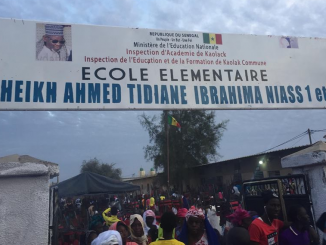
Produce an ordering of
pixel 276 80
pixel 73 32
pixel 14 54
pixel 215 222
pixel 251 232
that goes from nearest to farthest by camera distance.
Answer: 1. pixel 251 232
2. pixel 14 54
3. pixel 73 32
4. pixel 276 80
5. pixel 215 222

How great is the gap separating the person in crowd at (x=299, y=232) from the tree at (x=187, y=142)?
2336cm

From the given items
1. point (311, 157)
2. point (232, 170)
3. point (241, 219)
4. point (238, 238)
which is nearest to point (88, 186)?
point (241, 219)

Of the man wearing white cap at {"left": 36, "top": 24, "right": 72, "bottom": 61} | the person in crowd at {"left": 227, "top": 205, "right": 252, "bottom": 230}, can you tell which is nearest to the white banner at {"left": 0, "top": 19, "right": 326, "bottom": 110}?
the man wearing white cap at {"left": 36, "top": 24, "right": 72, "bottom": 61}

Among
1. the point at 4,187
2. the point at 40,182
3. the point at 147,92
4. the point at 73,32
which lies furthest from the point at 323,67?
the point at 4,187

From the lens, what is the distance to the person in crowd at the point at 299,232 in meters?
3.24

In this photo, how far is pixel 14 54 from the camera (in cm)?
503

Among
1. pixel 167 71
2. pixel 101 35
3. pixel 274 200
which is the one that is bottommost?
pixel 274 200

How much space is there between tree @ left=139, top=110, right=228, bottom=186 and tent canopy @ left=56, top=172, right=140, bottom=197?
679 inches

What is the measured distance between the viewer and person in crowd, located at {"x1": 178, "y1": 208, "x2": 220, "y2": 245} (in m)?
3.17

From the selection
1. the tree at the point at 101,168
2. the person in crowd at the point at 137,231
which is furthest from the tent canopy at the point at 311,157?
the tree at the point at 101,168

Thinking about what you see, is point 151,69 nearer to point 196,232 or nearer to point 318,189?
point 196,232

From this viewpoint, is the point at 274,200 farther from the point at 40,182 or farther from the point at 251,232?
the point at 40,182

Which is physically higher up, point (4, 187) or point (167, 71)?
point (167, 71)

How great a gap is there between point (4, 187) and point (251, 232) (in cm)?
288
